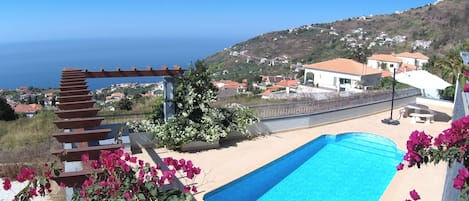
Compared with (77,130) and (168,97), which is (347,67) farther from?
(77,130)

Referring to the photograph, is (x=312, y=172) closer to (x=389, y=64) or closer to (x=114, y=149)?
(x=114, y=149)

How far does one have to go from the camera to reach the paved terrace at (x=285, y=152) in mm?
8477

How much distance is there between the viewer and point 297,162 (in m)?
11.2

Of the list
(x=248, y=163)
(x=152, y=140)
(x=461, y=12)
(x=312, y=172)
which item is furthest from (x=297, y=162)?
(x=461, y=12)

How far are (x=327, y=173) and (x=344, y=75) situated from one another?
1223 inches

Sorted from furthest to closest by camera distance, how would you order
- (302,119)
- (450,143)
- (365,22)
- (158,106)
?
1. (365,22)
2. (302,119)
3. (158,106)
4. (450,143)

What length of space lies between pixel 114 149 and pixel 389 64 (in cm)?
5609

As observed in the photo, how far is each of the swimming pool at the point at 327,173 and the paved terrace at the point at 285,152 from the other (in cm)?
25

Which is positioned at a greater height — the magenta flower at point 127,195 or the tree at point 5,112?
the magenta flower at point 127,195

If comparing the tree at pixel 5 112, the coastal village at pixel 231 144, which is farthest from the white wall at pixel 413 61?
Result: the tree at pixel 5 112

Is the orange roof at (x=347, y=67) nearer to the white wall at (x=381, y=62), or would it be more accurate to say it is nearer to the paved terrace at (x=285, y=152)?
the white wall at (x=381, y=62)

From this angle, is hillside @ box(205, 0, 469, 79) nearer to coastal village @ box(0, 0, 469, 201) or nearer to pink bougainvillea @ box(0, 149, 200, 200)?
coastal village @ box(0, 0, 469, 201)

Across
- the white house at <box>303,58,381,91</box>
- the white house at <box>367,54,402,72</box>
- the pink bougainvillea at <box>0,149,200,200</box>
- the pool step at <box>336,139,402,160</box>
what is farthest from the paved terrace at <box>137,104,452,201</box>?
the white house at <box>367,54,402,72</box>

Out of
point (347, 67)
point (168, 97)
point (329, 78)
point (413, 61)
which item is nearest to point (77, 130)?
point (168, 97)
